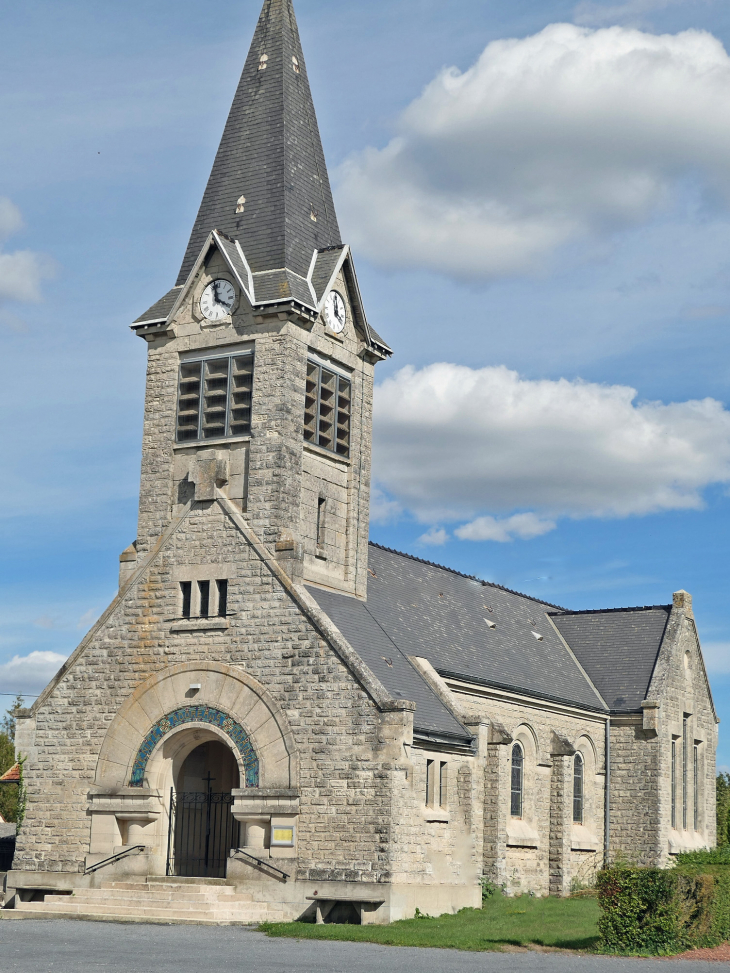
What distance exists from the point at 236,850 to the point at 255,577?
6808 mm

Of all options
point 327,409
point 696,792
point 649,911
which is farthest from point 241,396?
point 696,792

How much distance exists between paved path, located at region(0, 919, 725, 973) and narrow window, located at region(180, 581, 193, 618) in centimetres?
903

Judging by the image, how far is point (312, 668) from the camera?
106 ft

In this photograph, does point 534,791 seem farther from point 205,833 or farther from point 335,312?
point 335,312

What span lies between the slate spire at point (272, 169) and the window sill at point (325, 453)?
16.3ft

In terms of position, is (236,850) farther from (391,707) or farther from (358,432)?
(358,432)

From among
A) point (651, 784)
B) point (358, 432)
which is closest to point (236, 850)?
point (358, 432)

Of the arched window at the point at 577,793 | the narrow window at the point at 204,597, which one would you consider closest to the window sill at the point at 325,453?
the narrow window at the point at 204,597

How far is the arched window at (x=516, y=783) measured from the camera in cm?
4066

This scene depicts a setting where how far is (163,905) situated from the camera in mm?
30312

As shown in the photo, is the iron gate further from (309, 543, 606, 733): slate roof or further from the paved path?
the paved path

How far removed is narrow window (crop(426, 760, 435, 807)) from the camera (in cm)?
3369

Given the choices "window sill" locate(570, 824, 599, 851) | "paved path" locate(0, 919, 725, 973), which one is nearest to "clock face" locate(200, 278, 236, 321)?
"paved path" locate(0, 919, 725, 973)

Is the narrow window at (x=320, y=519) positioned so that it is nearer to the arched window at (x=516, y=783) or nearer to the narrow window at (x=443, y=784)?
the narrow window at (x=443, y=784)
